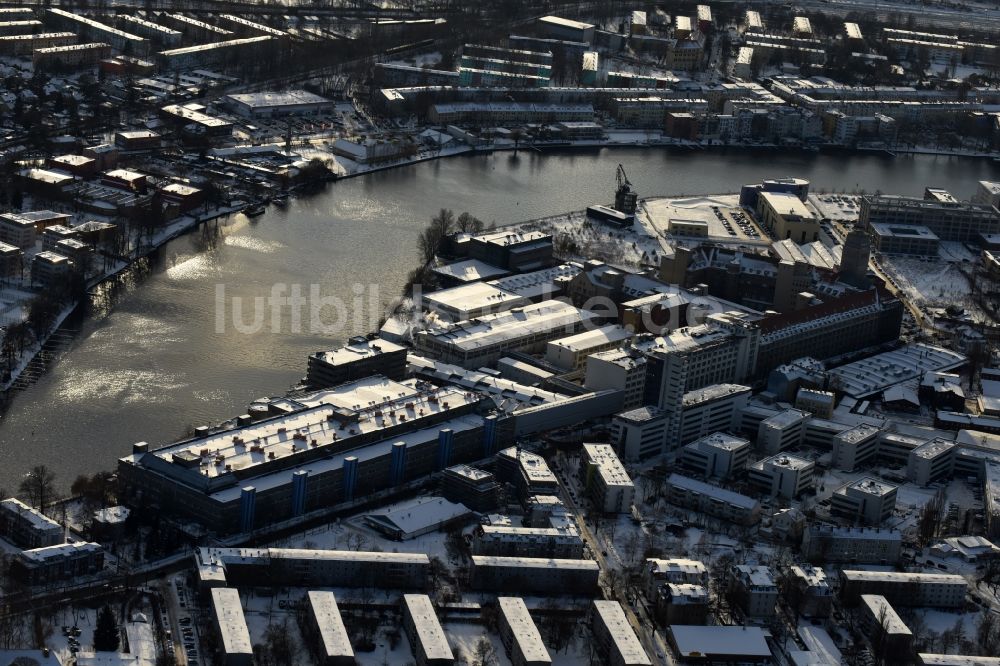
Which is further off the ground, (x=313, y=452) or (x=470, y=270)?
(x=470, y=270)

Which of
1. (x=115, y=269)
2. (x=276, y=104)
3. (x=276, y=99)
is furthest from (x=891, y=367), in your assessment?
(x=276, y=99)

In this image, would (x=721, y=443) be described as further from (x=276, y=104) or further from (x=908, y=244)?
(x=276, y=104)

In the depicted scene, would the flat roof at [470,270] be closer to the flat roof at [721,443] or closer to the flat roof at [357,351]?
the flat roof at [357,351]

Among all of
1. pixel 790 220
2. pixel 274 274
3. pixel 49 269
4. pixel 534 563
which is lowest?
pixel 534 563

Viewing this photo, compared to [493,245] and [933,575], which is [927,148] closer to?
[493,245]

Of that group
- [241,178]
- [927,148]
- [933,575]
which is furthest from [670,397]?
[927,148]

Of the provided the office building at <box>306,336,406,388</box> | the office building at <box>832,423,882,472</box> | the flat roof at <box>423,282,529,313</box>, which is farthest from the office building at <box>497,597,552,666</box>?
the flat roof at <box>423,282,529,313</box>
